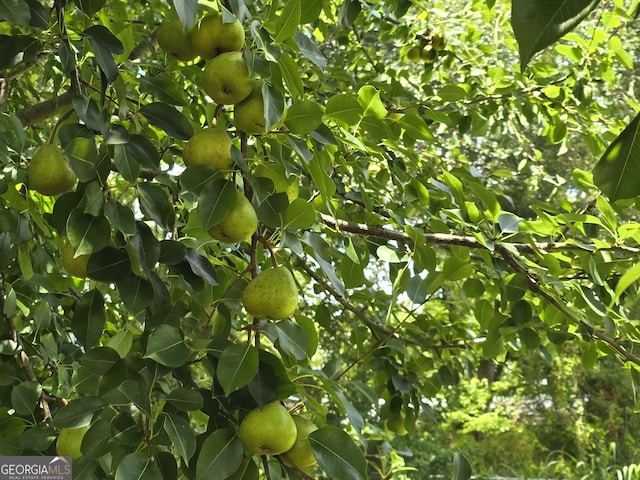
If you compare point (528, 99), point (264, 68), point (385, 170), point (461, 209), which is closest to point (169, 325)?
point (264, 68)

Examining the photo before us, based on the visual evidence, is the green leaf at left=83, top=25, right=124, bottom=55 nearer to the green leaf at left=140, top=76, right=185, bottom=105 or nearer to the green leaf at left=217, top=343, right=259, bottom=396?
the green leaf at left=140, top=76, right=185, bottom=105

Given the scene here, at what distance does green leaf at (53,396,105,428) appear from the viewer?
0.81 meters

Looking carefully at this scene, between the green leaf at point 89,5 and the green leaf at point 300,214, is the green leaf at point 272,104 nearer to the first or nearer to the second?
the green leaf at point 300,214

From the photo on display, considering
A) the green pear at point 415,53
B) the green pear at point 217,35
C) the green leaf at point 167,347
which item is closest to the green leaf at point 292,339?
the green leaf at point 167,347

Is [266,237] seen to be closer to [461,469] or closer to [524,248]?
[461,469]

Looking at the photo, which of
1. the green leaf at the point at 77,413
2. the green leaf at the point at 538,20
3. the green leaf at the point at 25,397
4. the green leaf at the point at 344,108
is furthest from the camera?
the green leaf at the point at 25,397

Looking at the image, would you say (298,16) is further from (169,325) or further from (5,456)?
(5,456)

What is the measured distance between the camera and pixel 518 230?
125cm

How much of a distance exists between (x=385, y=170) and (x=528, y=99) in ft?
1.62

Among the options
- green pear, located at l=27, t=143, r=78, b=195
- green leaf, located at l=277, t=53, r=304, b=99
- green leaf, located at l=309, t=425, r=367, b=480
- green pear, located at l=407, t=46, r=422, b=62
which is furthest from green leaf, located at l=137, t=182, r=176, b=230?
green pear, located at l=407, t=46, r=422, b=62

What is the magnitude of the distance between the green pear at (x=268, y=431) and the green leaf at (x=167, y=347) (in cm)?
10

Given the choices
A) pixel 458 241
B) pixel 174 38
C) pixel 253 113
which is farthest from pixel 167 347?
pixel 458 241

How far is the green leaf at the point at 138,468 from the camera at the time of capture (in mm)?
697

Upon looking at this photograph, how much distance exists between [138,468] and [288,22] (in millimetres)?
509
